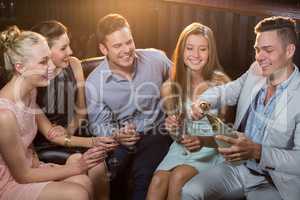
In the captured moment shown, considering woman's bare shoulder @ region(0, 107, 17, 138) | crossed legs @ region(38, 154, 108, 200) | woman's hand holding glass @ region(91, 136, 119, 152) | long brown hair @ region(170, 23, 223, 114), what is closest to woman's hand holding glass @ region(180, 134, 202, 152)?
long brown hair @ region(170, 23, 223, 114)

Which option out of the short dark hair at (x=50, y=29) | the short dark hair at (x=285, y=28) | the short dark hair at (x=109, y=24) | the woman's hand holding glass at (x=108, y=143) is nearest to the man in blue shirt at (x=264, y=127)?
the short dark hair at (x=285, y=28)

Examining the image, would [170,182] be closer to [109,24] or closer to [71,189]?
[71,189]

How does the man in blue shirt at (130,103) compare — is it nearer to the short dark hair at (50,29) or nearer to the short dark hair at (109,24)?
the short dark hair at (109,24)

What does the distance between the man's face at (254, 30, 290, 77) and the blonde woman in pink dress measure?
→ 1.91 feet

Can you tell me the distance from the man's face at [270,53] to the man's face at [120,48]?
0.43m

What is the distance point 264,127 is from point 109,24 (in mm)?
618

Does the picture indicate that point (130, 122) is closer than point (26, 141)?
No

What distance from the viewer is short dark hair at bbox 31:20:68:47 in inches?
60.6

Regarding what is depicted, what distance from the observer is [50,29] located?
1551 millimetres

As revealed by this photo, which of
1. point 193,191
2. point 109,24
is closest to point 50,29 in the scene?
point 109,24

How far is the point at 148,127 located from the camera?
63.3 inches

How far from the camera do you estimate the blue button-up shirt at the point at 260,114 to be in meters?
1.37

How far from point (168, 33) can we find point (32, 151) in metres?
0.62

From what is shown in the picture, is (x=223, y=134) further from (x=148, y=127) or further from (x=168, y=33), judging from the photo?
(x=168, y=33)
